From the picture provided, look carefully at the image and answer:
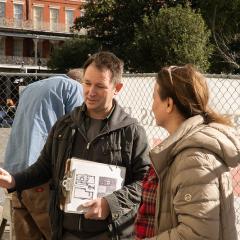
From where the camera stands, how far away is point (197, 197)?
1.90m

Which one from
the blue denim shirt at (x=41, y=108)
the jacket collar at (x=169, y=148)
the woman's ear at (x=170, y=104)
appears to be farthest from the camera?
the blue denim shirt at (x=41, y=108)

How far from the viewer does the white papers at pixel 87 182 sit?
2.60 meters

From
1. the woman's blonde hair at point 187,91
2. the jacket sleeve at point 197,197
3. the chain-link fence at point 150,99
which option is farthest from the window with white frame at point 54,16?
the jacket sleeve at point 197,197

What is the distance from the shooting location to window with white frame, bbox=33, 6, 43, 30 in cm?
5644

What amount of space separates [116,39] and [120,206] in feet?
104

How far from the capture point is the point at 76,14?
59562 mm

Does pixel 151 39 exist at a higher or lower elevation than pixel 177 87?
lower

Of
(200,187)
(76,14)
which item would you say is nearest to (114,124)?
(200,187)

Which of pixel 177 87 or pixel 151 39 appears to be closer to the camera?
pixel 177 87

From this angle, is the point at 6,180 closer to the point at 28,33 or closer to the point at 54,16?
the point at 28,33

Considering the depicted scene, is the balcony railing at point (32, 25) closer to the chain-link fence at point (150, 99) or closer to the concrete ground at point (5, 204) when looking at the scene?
the concrete ground at point (5, 204)

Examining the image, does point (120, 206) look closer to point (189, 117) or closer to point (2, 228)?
point (189, 117)

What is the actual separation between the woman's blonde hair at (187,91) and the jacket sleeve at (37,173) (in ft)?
3.01

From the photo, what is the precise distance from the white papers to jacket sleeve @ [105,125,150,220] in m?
0.06
